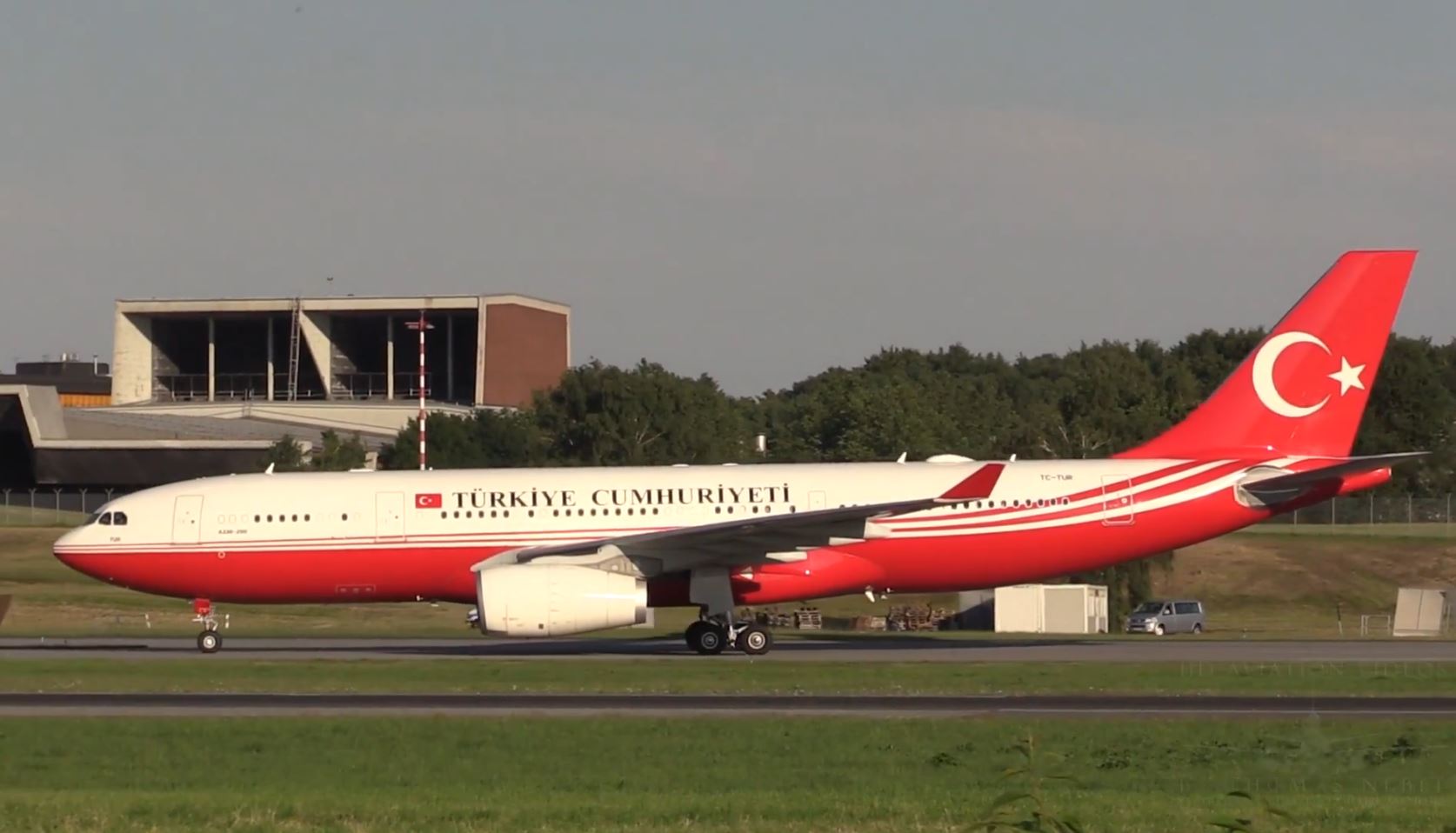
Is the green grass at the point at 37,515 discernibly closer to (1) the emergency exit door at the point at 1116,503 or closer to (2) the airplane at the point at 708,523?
(2) the airplane at the point at 708,523

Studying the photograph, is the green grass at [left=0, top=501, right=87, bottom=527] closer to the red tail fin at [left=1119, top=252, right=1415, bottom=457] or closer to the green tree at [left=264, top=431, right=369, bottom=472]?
the green tree at [left=264, top=431, right=369, bottom=472]

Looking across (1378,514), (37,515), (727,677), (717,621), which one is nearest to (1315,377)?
(717,621)

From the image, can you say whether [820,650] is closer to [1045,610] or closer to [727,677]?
[727,677]

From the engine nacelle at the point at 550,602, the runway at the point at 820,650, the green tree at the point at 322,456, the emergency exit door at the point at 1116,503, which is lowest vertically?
the runway at the point at 820,650

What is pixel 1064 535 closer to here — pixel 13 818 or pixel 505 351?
pixel 13 818

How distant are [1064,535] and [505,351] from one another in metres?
58.1

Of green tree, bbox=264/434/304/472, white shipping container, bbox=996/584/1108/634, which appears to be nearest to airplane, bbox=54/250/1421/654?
white shipping container, bbox=996/584/1108/634

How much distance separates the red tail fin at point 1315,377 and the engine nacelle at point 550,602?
10.9 m

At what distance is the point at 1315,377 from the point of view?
36156 millimetres

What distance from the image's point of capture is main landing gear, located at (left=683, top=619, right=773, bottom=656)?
33.6 metres

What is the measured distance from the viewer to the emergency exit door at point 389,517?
34156mm

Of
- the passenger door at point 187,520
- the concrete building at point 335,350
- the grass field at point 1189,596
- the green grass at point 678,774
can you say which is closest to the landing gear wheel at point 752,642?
the grass field at point 1189,596

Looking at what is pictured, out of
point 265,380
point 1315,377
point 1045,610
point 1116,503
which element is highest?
point 265,380

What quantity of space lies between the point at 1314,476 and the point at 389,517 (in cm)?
1659
